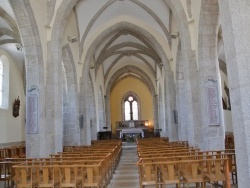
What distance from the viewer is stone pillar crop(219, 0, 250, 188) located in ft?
15.4

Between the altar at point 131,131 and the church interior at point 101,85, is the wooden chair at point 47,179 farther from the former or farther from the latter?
the altar at point 131,131

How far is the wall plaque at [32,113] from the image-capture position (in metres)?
10.1

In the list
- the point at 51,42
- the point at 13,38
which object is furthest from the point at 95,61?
the point at 51,42

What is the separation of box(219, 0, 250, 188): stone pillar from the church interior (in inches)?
0.7

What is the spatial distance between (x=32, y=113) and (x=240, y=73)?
7.54 metres

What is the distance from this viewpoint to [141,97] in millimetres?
33656

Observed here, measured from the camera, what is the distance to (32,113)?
10094mm

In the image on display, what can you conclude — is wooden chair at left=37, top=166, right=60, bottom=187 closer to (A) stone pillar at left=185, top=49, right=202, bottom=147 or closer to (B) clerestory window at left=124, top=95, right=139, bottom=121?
(A) stone pillar at left=185, top=49, right=202, bottom=147

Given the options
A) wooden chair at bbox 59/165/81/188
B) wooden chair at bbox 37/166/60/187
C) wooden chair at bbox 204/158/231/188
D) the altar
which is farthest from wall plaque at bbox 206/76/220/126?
the altar

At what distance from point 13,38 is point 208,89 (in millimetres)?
10881

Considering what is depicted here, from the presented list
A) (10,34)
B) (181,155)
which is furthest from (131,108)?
(181,155)

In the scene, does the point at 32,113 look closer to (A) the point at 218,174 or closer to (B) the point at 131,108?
(A) the point at 218,174

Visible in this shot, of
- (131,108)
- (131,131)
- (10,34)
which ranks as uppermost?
(10,34)

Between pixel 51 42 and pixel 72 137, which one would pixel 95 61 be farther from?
pixel 51 42
